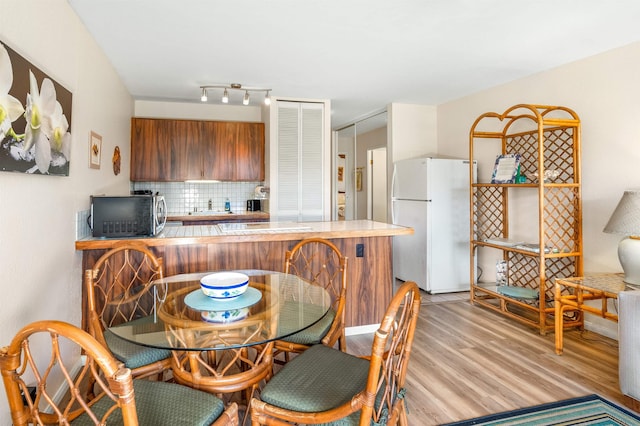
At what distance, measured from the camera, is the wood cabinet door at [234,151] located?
487 centimetres

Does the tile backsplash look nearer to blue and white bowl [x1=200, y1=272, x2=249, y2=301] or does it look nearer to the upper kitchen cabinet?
the upper kitchen cabinet

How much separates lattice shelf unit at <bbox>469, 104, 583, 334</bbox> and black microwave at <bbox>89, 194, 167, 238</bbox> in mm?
3136

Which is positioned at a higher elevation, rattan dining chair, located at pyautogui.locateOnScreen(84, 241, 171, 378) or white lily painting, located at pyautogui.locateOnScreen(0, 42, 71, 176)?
white lily painting, located at pyautogui.locateOnScreen(0, 42, 71, 176)

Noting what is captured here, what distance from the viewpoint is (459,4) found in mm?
2307

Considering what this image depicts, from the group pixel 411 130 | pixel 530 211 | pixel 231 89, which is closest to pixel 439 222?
pixel 530 211

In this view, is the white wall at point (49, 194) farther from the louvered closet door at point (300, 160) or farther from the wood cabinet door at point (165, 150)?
the louvered closet door at point (300, 160)

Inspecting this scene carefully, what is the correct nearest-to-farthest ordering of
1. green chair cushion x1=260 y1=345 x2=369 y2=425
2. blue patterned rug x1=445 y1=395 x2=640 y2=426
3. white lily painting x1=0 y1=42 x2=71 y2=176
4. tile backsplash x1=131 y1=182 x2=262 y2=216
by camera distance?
1. green chair cushion x1=260 y1=345 x2=369 y2=425
2. white lily painting x1=0 y1=42 x2=71 y2=176
3. blue patterned rug x1=445 y1=395 x2=640 y2=426
4. tile backsplash x1=131 y1=182 x2=262 y2=216

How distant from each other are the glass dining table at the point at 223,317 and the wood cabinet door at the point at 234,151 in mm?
3045

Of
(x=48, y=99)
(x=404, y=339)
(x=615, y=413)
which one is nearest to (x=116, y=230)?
(x=48, y=99)

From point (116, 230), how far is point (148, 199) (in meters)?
0.30

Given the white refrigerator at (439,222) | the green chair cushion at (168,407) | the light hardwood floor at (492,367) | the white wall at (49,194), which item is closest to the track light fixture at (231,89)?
the white wall at (49,194)

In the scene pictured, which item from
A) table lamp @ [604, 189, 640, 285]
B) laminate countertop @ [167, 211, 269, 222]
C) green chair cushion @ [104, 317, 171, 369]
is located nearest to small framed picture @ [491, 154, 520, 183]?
table lamp @ [604, 189, 640, 285]

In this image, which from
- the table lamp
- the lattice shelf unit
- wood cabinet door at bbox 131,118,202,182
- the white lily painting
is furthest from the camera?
wood cabinet door at bbox 131,118,202,182

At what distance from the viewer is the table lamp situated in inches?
97.5
